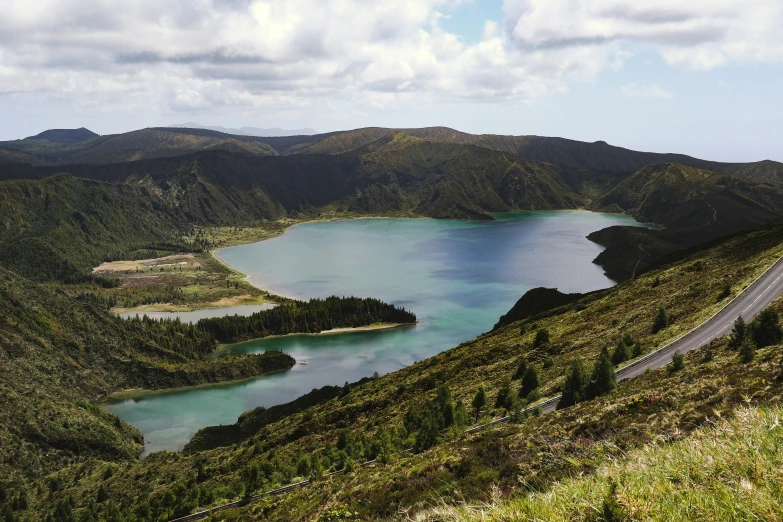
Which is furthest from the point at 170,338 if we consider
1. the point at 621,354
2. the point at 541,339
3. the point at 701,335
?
the point at 701,335

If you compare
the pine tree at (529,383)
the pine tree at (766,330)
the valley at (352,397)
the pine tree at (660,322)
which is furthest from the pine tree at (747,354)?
the pine tree at (660,322)

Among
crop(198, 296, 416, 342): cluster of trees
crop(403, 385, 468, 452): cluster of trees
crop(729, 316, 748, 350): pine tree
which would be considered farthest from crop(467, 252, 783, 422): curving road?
crop(198, 296, 416, 342): cluster of trees

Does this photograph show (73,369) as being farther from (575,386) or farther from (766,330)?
(766,330)

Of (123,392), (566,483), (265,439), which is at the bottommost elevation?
(123,392)

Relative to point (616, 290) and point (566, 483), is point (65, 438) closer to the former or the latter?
point (616, 290)

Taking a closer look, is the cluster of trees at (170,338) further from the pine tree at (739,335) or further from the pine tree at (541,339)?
the pine tree at (739,335)

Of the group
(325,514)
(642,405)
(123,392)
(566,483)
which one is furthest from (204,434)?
(566,483)
